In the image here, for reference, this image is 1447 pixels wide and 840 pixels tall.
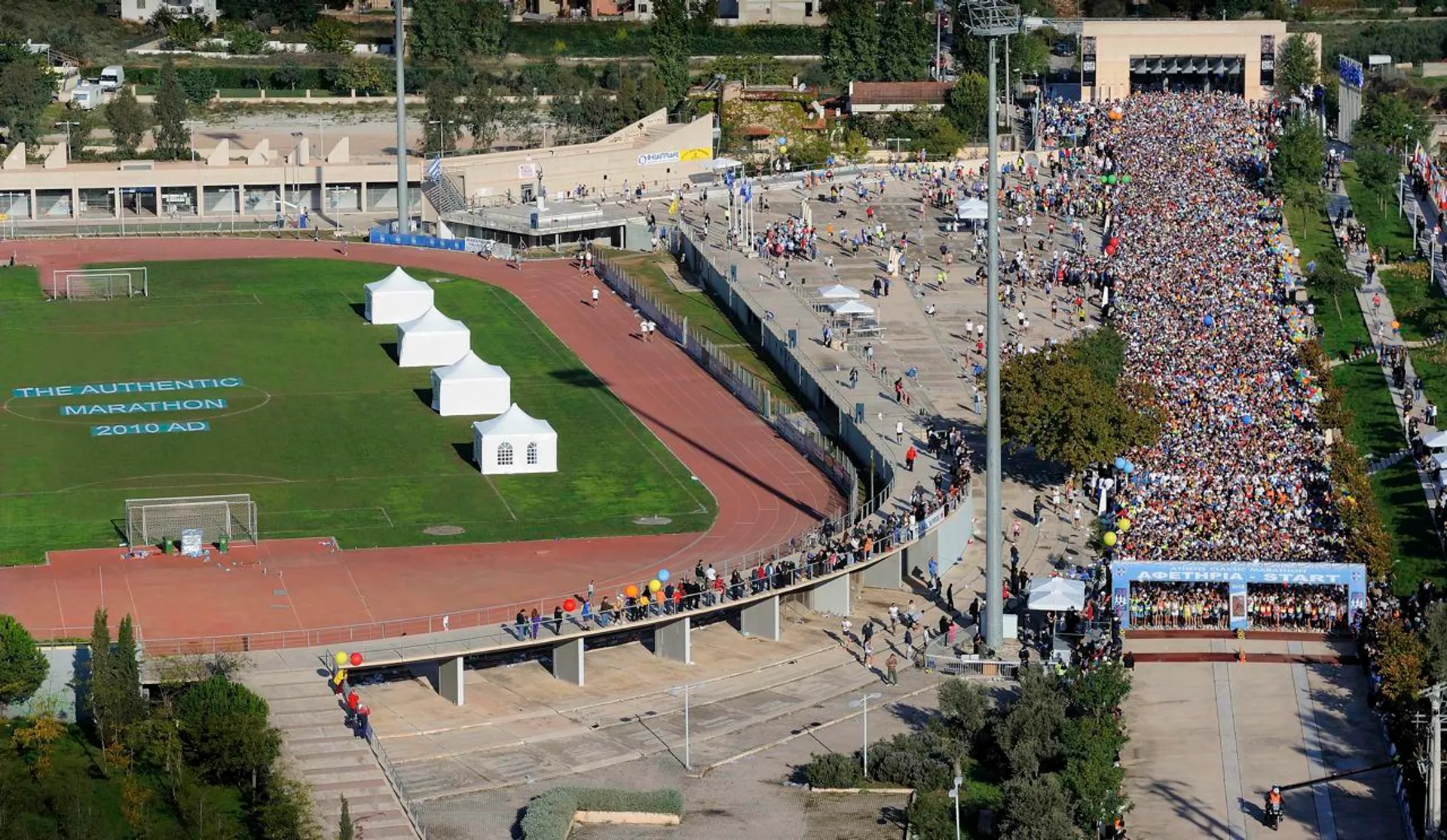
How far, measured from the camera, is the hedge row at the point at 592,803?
55781 millimetres

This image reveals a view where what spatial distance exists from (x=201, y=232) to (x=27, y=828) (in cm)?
7570

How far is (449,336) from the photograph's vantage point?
3853 inches

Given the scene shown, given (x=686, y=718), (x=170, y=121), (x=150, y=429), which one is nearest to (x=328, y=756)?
(x=686, y=718)

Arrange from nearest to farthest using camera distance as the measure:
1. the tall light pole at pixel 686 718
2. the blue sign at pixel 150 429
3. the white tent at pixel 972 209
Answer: the tall light pole at pixel 686 718 → the blue sign at pixel 150 429 → the white tent at pixel 972 209

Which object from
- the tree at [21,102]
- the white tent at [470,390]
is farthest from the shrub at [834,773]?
the tree at [21,102]

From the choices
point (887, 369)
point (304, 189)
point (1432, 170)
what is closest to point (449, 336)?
point (887, 369)

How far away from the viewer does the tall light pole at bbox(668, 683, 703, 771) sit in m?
60.5

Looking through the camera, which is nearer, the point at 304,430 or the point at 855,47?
the point at 304,430

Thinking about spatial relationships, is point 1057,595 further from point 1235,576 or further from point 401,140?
point 401,140

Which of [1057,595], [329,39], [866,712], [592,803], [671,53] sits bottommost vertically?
[592,803]

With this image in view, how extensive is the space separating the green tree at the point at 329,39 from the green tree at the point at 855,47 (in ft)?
113

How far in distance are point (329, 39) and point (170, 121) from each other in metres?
33.5

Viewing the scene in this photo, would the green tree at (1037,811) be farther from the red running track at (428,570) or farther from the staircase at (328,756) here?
the red running track at (428,570)

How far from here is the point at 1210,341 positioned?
93.9 m
